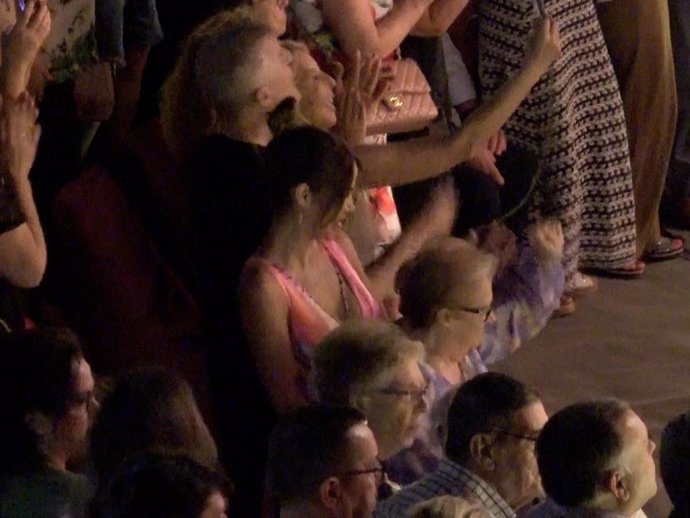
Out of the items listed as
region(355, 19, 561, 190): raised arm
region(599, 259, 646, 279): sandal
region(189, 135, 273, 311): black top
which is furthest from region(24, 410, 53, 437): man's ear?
region(599, 259, 646, 279): sandal

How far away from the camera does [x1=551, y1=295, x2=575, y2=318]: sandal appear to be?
13.3ft

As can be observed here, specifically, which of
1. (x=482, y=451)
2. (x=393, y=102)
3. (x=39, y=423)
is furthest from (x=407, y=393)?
(x=393, y=102)

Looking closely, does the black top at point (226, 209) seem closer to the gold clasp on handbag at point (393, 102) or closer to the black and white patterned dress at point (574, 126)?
the gold clasp on handbag at point (393, 102)

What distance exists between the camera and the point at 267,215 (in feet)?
7.61

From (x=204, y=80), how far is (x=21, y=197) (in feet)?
1.33

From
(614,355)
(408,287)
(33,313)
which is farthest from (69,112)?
(614,355)

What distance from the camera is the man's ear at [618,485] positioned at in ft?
6.39

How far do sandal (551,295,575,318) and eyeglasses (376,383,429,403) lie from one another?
6.40 feet

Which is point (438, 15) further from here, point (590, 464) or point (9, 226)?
point (590, 464)

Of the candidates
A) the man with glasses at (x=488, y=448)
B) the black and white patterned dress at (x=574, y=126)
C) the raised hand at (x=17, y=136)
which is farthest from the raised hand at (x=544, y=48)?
the raised hand at (x=17, y=136)

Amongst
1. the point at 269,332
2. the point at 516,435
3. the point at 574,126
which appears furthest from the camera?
the point at 574,126

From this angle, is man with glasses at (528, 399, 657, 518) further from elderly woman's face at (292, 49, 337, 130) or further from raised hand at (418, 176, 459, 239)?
elderly woman's face at (292, 49, 337, 130)

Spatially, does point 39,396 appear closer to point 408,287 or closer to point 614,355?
point 408,287

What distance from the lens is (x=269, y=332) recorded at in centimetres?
227
